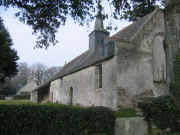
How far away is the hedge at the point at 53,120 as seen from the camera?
5.25 meters

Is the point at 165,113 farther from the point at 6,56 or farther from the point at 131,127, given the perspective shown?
the point at 6,56

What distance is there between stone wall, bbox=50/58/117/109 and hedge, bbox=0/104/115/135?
4.77m

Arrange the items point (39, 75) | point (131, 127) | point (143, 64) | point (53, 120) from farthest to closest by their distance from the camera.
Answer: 1. point (39, 75)
2. point (143, 64)
3. point (131, 127)
4. point (53, 120)

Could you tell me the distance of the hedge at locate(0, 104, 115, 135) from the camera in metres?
5.25

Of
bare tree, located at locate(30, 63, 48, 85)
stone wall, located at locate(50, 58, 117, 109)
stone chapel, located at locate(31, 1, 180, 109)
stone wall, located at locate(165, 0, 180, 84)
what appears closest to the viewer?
stone wall, located at locate(165, 0, 180, 84)

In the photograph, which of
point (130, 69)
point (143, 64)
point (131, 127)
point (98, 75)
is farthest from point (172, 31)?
point (98, 75)

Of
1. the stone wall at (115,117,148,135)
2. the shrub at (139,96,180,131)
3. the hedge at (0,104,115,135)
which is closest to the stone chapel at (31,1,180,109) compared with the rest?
the stone wall at (115,117,148,135)

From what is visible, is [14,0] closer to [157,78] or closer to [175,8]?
[175,8]

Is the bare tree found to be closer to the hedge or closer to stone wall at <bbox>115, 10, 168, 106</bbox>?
stone wall at <bbox>115, 10, 168, 106</bbox>

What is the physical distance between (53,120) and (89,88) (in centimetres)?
918

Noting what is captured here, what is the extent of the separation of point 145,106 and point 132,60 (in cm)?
521

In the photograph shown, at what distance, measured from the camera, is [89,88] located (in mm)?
14859

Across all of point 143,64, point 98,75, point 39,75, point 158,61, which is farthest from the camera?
point 39,75

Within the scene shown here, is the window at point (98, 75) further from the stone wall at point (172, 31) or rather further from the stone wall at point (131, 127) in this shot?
the stone wall at point (172, 31)
